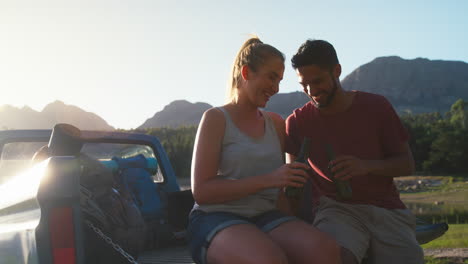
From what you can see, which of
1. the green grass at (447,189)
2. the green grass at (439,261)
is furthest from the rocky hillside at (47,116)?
the green grass at (439,261)

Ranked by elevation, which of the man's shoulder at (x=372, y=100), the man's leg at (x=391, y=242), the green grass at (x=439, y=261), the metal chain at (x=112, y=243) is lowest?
the green grass at (x=439, y=261)

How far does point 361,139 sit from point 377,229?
1.83ft

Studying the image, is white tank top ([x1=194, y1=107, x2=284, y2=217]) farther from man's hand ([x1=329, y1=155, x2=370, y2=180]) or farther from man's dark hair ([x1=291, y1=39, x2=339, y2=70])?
man's dark hair ([x1=291, y1=39, x2=339, y2=70])

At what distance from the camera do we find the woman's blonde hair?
9.61ft

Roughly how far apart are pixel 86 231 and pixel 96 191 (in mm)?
538

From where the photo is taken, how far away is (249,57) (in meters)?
2.96

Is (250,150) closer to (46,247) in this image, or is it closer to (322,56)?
(322,56)

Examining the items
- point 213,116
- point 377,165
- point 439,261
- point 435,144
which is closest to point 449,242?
point 439,261

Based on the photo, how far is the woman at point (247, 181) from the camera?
246 centimetres

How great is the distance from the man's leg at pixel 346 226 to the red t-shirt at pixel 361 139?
7 cm

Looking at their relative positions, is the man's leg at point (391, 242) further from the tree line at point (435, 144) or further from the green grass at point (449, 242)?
the tree line at point (435, 144)

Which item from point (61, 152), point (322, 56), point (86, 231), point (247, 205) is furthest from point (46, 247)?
point (322, 56)

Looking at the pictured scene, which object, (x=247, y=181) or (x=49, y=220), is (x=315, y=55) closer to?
A: (x=247, y=181)

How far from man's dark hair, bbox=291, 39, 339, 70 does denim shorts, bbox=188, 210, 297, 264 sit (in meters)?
1.05
